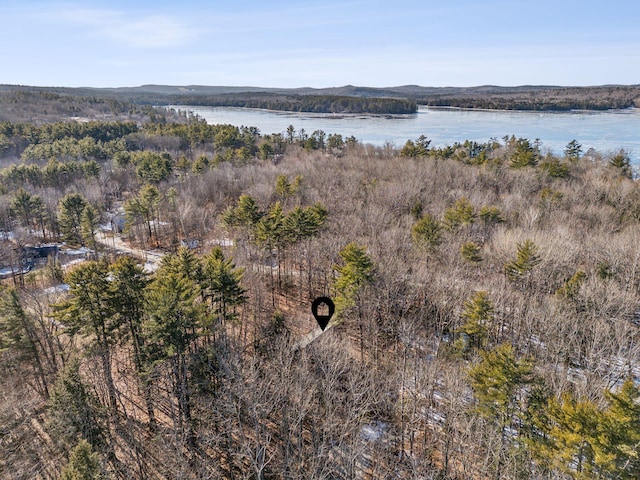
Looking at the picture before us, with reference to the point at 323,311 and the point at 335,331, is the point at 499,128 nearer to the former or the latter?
the point at 323,311

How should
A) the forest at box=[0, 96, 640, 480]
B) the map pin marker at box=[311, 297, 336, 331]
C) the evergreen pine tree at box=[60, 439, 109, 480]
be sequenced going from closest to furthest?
the evergreen pine tree at box=[60, 439, 109, 480], the forest at box=[0, 96, 640, 480], the map pin marker at box=[311, 297, 336, 331]

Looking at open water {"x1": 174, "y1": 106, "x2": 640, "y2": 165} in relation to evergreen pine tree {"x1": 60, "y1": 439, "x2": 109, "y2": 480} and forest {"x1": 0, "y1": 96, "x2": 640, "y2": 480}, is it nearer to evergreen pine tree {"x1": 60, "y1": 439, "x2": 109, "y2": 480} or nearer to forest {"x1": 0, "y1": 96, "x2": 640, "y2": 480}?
forest {"x1": 0, "y1": 96, "x2": 640, "y2": 480}


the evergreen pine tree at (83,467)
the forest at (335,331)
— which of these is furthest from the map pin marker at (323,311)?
the evergreen pine tree at (83,467)

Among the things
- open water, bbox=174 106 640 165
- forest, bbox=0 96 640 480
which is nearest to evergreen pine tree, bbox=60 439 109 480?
forest, bbox=0 96 640 480

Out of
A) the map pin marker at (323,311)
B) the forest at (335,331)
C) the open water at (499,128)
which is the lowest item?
the map pin marker at (323,311)

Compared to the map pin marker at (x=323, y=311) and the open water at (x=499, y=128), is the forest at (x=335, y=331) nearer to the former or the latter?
the map pin marker at (x=323, y=311)

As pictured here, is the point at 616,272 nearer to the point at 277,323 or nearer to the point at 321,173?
the point at 277,323
